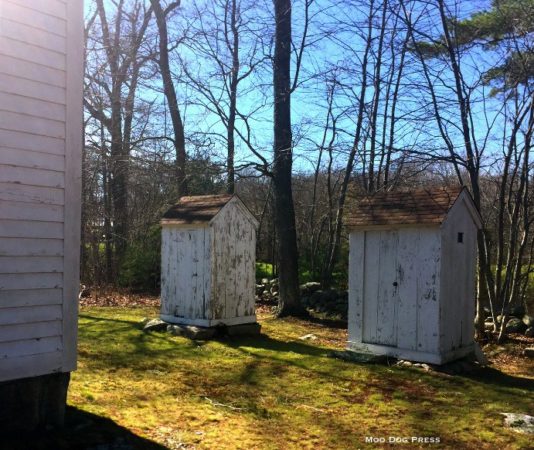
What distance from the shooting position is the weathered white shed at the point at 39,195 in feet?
13.6

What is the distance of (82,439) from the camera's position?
4.23 metres

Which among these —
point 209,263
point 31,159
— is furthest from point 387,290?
point 31,159

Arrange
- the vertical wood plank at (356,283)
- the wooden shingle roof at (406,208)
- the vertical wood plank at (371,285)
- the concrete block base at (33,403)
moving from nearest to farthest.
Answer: the concrete block base at (33,403)
the wooden shingle roof at (406,208)
the vertical wood plank at (371,285)
the vertical wood plank at (356,283)

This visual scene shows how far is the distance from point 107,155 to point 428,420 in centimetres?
1330

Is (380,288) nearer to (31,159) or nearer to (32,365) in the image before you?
(32,365)

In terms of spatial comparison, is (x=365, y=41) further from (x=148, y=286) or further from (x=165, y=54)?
(x=148, y=286)

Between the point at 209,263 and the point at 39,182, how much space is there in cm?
495

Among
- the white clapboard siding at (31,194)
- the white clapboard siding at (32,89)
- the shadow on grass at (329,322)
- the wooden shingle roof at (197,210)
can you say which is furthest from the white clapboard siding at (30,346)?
the shadow on grass at (329,322)

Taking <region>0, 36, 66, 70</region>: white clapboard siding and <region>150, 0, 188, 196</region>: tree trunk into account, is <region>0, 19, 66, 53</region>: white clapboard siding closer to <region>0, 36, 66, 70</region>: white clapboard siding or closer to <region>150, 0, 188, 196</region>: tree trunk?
<region>0, 36, 66, 70</region>: white clapboard siding

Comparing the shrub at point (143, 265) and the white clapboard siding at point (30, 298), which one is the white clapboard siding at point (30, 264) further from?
the shrub at point (143, 265)

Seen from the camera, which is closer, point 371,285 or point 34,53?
point 34,53

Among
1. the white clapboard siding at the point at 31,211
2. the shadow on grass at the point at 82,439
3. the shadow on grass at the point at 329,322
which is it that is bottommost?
the shadow on grass at the point at 329,322

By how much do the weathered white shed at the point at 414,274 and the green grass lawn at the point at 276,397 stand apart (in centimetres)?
50

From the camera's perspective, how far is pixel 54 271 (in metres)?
4.45
